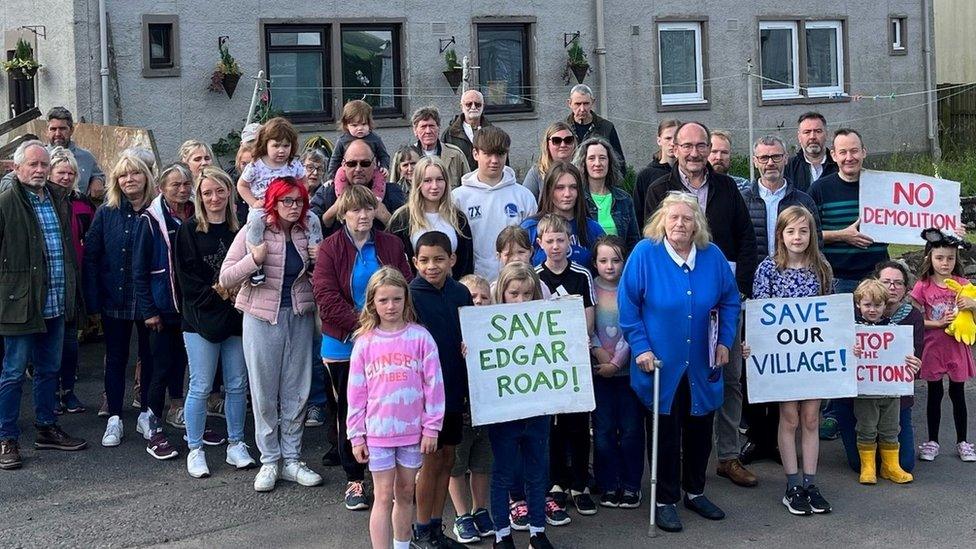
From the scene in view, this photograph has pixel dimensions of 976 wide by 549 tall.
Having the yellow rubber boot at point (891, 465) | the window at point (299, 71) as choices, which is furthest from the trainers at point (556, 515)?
the window at point (299, 71)

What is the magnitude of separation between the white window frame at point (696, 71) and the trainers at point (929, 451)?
1144cm

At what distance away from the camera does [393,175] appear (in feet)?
30.7

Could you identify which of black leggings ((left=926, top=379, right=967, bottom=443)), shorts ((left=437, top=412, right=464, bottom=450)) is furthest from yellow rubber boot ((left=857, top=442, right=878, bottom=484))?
shorts ((left=437, top=412, right=464, bottom=450))

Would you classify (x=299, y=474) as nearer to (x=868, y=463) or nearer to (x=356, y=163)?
(x=356, y=163)

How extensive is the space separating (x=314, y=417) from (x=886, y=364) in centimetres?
418

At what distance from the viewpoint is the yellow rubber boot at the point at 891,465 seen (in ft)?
26.3

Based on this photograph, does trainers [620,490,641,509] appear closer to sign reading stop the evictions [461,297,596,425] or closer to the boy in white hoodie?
sign reading stop the evictions [461,297,596,425]

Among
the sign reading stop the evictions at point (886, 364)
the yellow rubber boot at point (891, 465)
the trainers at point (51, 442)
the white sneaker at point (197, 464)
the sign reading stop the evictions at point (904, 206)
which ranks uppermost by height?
the sign reading stop the evictions at point (904, 206)

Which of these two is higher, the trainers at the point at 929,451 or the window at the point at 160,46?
the window at the point at 160,46

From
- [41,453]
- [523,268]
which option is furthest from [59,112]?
[523,268]

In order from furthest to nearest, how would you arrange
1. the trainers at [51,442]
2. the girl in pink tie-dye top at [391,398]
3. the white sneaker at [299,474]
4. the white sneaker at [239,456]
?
the trainers at [51,442] → the white sneaker at [239,456] → the white sneaker at [299,474] → the girl in pink tie-dye top at [391,398]

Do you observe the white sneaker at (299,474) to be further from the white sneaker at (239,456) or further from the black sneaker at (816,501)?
the black sneaker at (816,501)

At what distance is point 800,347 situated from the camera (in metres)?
7.74

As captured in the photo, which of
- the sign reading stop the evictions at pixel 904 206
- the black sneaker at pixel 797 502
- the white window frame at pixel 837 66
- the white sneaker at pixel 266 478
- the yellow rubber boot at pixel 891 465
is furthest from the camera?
the white window frame at pixel 837 66
